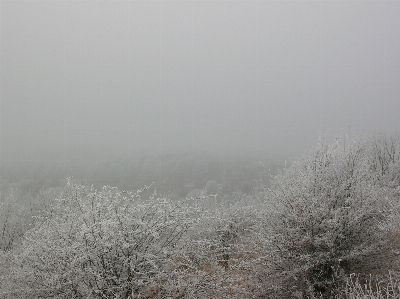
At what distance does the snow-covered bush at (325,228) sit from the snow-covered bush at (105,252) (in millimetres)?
3886

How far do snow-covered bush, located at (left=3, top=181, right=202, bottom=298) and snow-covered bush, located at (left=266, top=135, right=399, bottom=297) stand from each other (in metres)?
3.89

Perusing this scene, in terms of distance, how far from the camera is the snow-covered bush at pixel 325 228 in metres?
10.5

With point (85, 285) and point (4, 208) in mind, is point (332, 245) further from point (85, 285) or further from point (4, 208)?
point (4, 208)

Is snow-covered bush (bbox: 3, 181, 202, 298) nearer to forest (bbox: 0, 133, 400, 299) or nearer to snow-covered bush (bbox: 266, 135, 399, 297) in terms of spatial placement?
forest (bbox: 0, 133, 400, 299)

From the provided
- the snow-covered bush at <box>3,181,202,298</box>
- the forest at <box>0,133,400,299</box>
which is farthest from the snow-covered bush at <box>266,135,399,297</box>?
the snow-covered bush at <box>3,181,202,298</box>

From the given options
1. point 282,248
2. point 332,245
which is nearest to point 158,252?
point 282,248

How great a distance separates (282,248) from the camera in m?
11.3

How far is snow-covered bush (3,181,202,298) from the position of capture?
809 centimetres

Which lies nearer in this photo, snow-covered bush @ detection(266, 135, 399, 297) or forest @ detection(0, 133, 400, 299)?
forest @ detection(0, 133, 400, 299)

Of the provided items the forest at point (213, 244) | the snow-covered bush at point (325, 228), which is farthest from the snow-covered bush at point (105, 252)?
the snow-covered bush at point (325, 228)

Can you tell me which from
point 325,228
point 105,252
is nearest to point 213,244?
point 105,252

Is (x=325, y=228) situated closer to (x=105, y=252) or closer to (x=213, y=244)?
(x=213, y=244)

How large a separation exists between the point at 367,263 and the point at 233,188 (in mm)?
59311

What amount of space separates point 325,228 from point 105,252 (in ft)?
24.3
